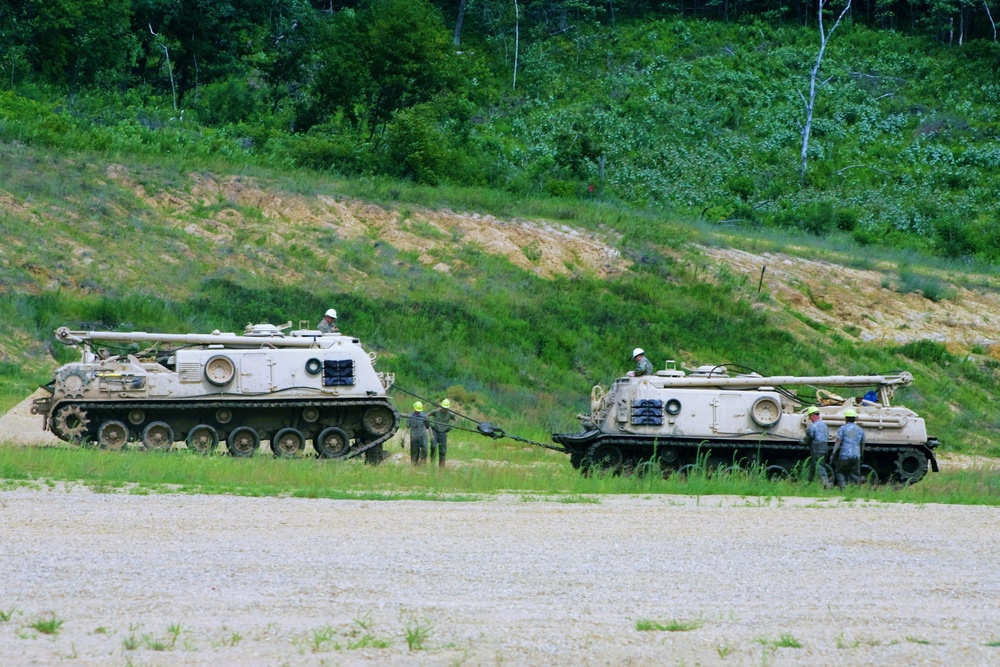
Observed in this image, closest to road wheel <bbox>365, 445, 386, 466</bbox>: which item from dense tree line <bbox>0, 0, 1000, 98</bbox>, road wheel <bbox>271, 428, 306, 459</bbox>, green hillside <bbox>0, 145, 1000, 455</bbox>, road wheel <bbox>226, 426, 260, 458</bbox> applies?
road wheel <bbox>271, 428, 306, 459</bbox>

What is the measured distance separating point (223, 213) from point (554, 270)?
991cm

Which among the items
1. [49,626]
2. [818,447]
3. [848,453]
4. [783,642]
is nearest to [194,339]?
[818,447]

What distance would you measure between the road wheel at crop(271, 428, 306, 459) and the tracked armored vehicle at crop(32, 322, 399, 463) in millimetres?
16

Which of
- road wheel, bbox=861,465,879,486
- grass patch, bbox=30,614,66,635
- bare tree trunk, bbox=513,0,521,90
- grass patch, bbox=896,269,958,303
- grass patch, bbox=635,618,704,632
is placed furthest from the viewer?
bare tree trunk, bbox=513,0,521,90

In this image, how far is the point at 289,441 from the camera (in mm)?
22125

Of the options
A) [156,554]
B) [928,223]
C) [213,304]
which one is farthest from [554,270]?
[156,554]

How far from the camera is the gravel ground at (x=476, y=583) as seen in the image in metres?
8.41

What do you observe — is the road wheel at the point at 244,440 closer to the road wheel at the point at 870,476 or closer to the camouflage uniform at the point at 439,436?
the camouflage uniform at the point at 439,436

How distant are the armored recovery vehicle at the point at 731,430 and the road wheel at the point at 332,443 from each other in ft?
11.4

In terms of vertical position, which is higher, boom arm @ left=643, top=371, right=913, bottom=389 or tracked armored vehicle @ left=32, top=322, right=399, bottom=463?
boom arm @ left=643, top=371, right=913, bottom=389

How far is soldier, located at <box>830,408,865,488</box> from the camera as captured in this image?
1975cm

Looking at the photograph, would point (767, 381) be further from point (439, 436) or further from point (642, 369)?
point (439, 436)

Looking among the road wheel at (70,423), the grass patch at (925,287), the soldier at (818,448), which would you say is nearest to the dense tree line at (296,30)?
the grass patch at (925,287)

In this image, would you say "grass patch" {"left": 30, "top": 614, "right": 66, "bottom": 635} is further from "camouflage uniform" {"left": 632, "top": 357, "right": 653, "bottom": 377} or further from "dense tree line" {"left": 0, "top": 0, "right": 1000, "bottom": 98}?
"dense tree line" {"left": 0, "top": 0, "right": 1000, "bottom": 98}
